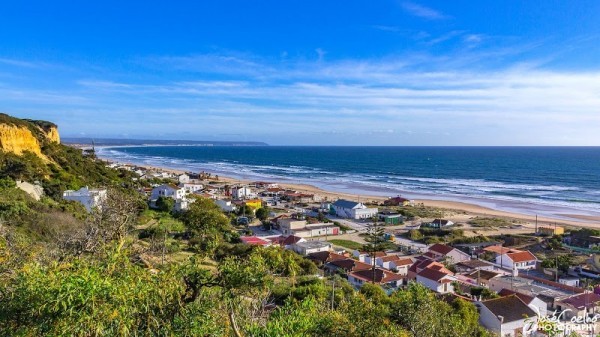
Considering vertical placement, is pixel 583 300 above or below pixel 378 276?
above

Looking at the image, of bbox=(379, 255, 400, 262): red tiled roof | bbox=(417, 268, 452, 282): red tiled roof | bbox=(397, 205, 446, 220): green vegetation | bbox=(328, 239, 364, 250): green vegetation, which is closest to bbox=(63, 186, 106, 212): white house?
bbox=(328, 239, 364, 250): green vegetation

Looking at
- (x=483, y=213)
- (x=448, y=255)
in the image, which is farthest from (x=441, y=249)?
(x=483, y=213)

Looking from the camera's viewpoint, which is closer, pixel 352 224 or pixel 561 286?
pixel 561 286

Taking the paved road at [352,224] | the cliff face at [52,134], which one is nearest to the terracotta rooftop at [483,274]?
the paved road at [352,224]

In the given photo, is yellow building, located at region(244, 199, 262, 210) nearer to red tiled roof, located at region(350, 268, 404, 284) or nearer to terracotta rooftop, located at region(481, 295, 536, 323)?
red tiled roof, located at region(350, 268, 404, 284)

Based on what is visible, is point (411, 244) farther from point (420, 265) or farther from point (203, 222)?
point (203, 222)
